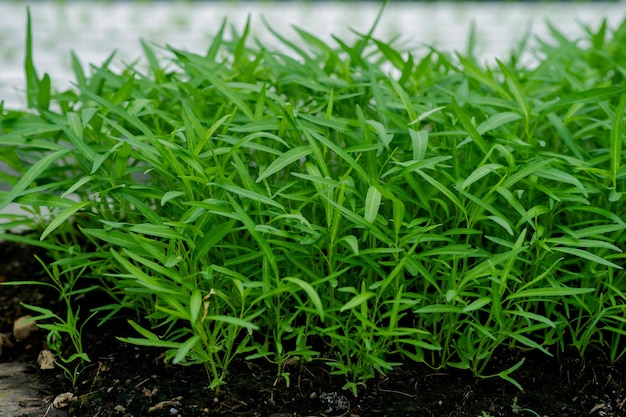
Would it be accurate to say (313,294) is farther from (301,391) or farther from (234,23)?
(234,23)

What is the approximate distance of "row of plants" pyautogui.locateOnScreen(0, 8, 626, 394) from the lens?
Result: 137 cm

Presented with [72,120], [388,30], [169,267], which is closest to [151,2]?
[388,30]

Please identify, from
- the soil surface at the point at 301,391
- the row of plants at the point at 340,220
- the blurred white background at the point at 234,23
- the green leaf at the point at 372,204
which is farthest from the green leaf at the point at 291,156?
the blurred white background at the point at 234,23

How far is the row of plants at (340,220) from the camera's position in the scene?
1.37 meters

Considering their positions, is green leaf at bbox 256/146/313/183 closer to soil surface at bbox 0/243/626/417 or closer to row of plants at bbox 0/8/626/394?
row of plants at bbox 0/8/626/394

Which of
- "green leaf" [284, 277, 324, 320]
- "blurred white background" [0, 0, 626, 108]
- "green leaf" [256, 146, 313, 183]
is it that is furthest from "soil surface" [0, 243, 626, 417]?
"blurred white background" [0, 0, 626, 108]

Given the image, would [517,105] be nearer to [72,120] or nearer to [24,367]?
[72,120]

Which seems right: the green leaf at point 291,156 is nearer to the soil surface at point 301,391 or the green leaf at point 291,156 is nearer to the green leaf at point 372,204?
the green leaf at point 372,204

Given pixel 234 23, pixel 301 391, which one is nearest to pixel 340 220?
pixel 301 391

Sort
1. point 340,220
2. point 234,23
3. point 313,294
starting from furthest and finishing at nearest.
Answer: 1. point 234,23
2. point 340,220
3. point 313,294

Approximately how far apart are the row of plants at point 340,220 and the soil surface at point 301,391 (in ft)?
0.12

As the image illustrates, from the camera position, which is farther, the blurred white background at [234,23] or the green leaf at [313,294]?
the blurred white background at [234,23]

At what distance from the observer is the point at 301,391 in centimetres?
148

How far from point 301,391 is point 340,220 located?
35 cm
